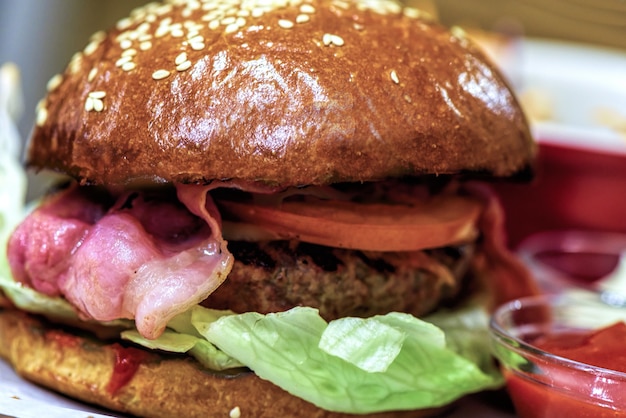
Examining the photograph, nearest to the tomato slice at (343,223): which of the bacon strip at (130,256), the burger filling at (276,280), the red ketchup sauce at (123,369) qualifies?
the burger filling at (276,280)

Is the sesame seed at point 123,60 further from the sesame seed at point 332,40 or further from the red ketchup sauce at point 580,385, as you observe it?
the red ketchup sauce at point 580,385

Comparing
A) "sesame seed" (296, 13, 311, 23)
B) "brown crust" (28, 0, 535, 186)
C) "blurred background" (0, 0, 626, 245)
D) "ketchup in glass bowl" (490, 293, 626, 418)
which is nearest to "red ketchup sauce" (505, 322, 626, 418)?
"ketchup in glass bowl" (490, 293, 626, 418)

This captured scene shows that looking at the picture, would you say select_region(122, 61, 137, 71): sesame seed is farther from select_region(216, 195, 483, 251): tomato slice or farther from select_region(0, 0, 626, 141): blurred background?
select_region(0, 0, 626, 141): blurred background

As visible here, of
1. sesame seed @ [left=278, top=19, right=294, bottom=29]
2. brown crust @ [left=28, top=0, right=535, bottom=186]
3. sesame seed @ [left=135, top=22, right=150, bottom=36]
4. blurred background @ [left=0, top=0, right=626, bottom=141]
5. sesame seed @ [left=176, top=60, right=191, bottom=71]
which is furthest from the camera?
blurred background @ [left=0, top=0, right=626, bottom=141]

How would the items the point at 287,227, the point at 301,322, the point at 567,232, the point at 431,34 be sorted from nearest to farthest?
the point at 301,322 < the point at 287,227 < the point at 431,34 < the point at 567,232

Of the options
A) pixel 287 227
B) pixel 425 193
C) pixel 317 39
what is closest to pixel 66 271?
pixel 287 227

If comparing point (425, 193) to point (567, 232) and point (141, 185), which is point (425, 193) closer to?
point (141, 185)
